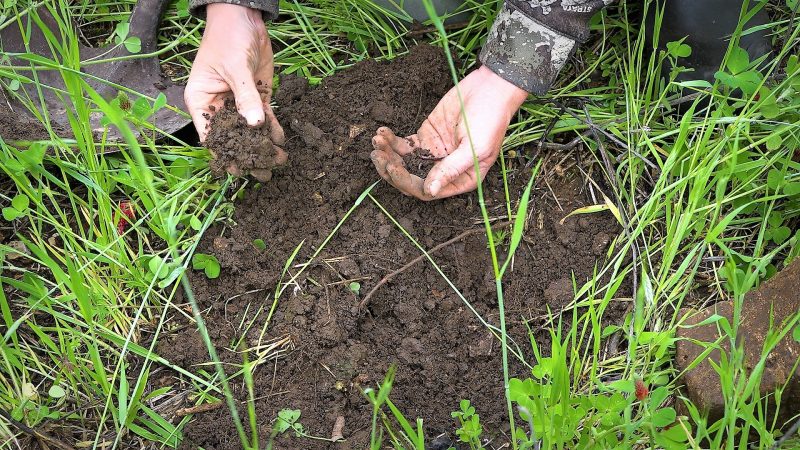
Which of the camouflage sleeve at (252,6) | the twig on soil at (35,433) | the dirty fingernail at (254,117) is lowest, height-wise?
the twig on soil at (35,433)

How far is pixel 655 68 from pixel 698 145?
406 millimetres

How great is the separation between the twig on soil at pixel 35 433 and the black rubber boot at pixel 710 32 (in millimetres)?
1945

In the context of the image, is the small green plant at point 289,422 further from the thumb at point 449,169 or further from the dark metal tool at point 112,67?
the dark metal tool at point 112,67

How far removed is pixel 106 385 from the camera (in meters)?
1.69

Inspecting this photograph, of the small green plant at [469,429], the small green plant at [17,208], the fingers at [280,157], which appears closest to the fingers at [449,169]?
the fingers at [280,157]

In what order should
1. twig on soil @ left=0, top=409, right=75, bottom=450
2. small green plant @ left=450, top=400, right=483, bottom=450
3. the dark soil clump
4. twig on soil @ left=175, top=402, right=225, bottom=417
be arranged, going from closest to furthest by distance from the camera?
small green plant @ left=450, top=400, right=483, bottom=450
twig on soil @ left=0, top=409, right=75, bottom=450
twig on soil @ left=175, top=402, right=225, bottom=417
the dark soil clump

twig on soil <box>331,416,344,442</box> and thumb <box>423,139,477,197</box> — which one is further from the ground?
thumb <box>423,139,477,197</box>

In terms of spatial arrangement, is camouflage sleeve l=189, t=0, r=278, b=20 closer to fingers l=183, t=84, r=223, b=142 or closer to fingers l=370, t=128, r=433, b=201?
fingers l=183, t=84, r=223, b=142

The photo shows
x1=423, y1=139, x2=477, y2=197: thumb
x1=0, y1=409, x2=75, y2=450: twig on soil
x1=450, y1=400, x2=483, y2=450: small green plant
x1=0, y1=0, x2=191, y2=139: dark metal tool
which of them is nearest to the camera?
x1=450, y1=400, x2=483, y2=450: small green plant

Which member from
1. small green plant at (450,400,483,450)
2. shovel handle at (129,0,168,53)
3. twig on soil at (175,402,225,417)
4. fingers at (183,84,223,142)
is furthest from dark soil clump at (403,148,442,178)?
shovel handle at (129,0,168,53)

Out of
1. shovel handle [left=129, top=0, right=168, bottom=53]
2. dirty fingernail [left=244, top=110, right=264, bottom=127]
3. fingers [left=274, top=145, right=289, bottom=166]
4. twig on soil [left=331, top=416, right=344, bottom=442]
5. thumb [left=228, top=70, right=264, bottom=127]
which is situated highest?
shovel handle [left=129, top=0, right=168, bottom=53]

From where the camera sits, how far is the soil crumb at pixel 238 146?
181cm

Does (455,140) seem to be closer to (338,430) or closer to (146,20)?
(338,430)

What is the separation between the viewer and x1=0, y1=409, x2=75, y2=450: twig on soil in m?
1.63
